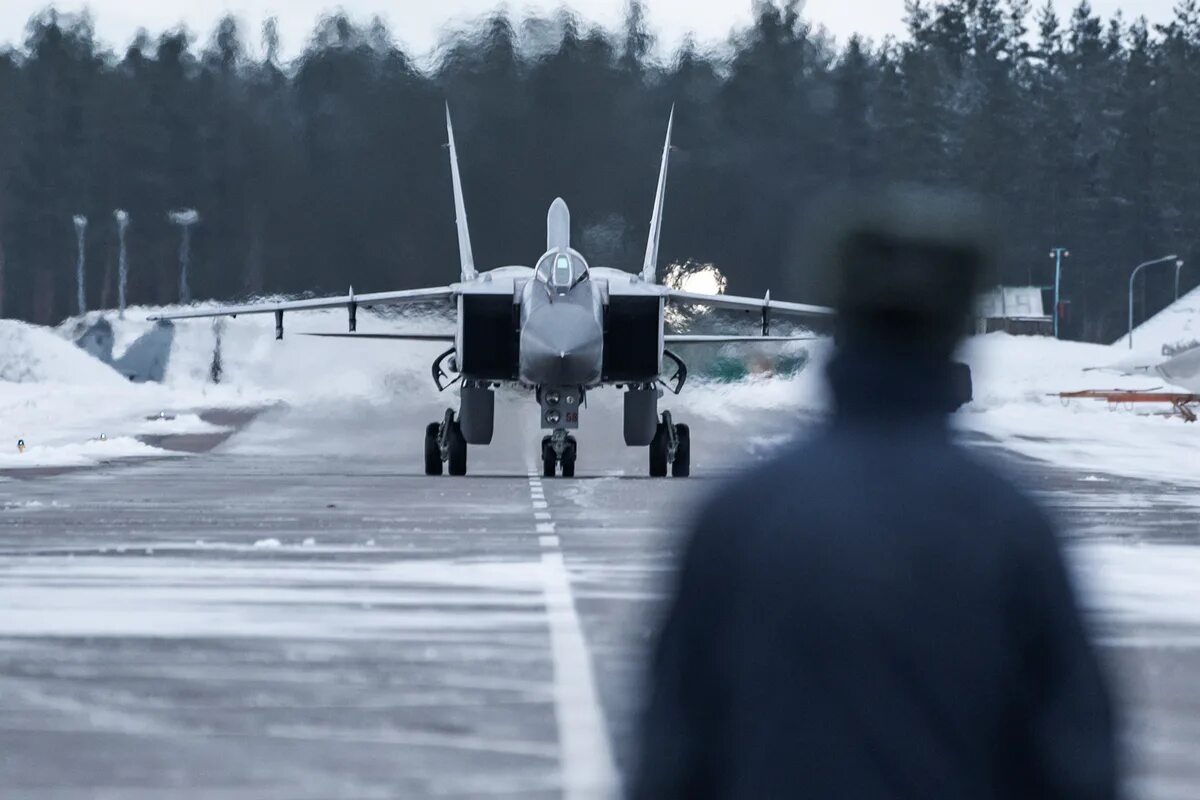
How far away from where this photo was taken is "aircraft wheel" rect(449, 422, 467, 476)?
27078 millimetres

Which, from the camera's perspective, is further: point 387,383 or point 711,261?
point 387,383

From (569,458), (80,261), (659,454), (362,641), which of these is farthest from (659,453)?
(80,261)

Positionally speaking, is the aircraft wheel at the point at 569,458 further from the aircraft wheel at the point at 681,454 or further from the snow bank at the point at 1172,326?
the snow bank at the point at 1172,326

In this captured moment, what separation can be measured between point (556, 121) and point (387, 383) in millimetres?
7951

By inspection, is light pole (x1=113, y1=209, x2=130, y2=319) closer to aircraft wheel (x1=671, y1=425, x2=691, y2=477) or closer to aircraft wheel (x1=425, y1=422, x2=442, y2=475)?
aircraft wheel (x1=425, y1=422, x2=442, y2=475)

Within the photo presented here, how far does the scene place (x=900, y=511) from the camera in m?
2.95

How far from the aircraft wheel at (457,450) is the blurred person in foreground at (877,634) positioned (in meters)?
24.1

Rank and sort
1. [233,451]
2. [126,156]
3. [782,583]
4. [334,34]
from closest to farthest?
[782,583] → [233,451] → [334,34] → [126,156]

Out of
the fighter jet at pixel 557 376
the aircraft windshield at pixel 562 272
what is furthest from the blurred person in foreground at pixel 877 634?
the aircraft windshield at pixel 562 272

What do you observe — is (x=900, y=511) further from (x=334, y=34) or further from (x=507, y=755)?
(x=334, y=34)

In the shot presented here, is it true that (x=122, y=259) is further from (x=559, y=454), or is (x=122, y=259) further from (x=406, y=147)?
(x=559, y=454)

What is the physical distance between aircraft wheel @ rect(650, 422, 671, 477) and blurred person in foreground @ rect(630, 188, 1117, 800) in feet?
77.9

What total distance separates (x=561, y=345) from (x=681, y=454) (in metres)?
2.93

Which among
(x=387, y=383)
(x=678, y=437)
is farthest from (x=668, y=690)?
(x=387, y=383)
